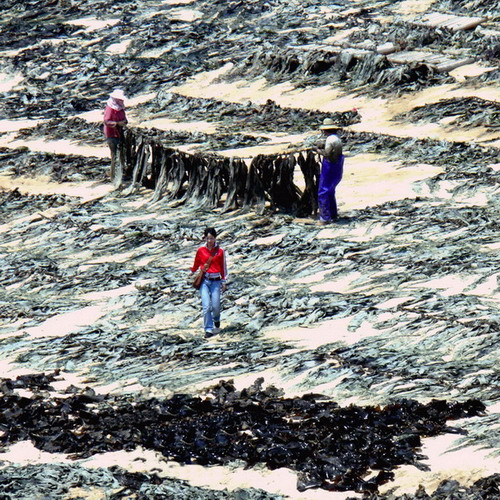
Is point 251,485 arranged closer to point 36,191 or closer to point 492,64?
point 36,191

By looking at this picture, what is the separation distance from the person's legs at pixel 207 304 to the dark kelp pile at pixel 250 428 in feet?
5.03

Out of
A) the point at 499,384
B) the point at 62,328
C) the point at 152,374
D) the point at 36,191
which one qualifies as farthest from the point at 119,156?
the point at 499,384

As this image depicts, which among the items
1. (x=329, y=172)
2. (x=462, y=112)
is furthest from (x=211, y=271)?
(x=462, y=112)

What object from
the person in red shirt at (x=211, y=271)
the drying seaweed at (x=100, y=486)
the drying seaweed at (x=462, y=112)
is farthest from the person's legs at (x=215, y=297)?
the drying seaweed at (x=462, y=112)

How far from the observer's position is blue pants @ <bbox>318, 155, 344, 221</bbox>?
16984 mm

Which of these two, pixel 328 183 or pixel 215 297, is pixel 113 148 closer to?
pixel 328 183

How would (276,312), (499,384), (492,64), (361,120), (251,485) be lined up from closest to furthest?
(251,485) → (499,384) → (276,312) → (361,120) → (492,64)

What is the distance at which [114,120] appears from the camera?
20641 mm

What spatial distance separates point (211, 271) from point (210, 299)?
1.28ft

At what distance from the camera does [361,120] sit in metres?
23.6

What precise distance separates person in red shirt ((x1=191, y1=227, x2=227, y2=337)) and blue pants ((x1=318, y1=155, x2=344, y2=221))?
4.53 metres

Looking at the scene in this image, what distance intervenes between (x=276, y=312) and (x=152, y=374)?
201cm

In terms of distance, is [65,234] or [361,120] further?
[361,120]

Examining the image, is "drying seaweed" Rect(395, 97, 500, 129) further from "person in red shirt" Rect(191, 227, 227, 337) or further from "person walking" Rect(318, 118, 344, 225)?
"person in red shirt" Rect(191, 227, 227, 337)
